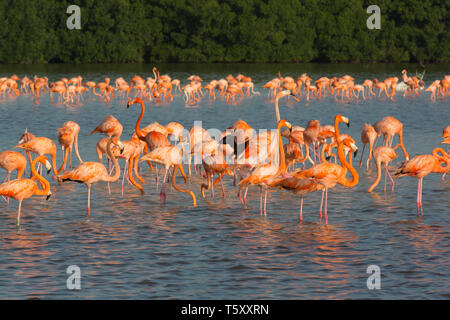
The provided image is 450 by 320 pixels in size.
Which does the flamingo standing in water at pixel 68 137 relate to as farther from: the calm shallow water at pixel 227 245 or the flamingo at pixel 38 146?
the calm shallow water at pixel 227 245

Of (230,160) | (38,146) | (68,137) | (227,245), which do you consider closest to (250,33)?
(68,137)

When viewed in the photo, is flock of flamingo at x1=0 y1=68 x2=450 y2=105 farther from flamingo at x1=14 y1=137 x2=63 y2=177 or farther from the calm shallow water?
the calm shallow water

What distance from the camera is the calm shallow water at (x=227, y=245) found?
9.23 m

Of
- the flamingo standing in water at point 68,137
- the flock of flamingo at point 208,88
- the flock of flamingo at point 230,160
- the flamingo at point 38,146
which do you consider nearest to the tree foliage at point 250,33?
the flock of flamingo at point 208,88

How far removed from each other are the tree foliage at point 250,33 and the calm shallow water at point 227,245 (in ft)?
217

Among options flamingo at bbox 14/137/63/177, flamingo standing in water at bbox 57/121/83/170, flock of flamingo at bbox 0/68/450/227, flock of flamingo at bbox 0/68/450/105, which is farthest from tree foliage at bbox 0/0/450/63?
flamingo at bbox 14/137/63/177

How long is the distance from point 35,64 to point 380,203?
71.0 metres

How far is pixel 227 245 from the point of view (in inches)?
443

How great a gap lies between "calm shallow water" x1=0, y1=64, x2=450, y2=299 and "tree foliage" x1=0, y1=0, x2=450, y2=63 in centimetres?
6614

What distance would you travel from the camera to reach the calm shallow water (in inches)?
364
